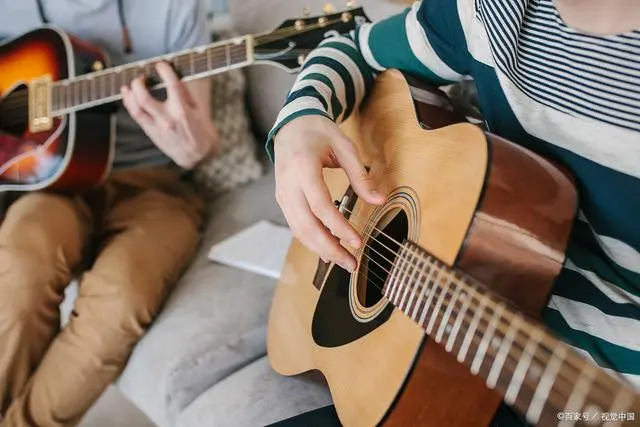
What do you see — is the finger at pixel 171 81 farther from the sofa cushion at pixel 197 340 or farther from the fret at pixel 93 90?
the sofa cushion at pixel 197 340

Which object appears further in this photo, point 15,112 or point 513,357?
point 15,112

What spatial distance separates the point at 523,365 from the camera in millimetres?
448

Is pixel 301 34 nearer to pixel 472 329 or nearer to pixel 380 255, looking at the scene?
pixel 380 255

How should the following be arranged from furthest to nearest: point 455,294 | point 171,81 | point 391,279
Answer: point 171,81 < point 391,279 < point 455,294

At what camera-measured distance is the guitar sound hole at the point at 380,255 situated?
0.65 meters

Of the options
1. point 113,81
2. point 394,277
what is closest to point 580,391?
point 394,277

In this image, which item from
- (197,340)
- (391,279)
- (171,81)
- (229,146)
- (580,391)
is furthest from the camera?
(229,146)

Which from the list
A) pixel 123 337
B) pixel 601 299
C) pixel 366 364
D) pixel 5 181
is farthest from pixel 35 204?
pixel 601 299

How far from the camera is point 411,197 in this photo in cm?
64

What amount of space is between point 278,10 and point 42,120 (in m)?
0.54

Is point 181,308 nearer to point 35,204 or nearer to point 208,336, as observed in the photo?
point 208,336

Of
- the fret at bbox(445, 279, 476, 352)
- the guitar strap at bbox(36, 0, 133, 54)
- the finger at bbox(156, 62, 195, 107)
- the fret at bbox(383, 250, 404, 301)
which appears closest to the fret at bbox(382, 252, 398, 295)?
the fret at bbox(383, 250, 404, 301)

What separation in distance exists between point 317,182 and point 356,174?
45 millimetres

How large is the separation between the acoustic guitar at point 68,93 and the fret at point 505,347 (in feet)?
2.37
